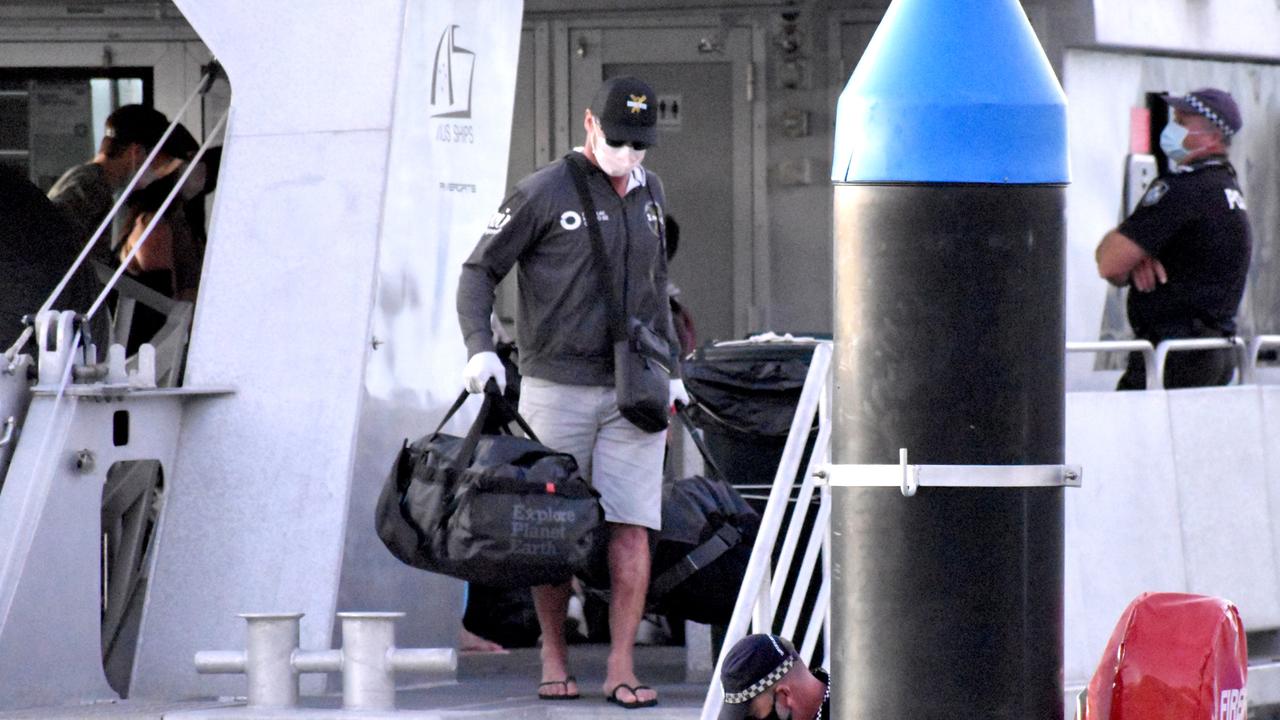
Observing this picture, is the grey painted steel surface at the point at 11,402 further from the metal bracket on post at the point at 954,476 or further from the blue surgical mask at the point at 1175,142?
the blue surgical mask at the point at 1175,142

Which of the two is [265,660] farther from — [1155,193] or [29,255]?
[1155,193]

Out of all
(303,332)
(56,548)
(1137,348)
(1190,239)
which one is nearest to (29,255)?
(303,332)

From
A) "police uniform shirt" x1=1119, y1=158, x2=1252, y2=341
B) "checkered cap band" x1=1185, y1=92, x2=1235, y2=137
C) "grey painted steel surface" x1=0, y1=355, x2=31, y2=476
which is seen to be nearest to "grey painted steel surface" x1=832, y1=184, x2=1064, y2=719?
"grey painted steel surface" x1=0, y1=355, x2=31, y2=476

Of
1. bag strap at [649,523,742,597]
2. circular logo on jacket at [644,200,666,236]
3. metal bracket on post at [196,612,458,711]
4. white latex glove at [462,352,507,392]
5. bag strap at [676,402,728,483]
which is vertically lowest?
metal bracket on post at [196,612,458,711]

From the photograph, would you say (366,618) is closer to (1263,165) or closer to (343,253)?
(343,253)

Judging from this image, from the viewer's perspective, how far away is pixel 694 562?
7035 millimetres

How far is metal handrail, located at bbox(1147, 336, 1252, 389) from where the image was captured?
8047 mm

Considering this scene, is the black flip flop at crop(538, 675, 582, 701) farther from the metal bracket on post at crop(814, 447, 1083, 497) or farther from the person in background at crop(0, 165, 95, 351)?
the metal bracket on post at crop(814, 447, 1083, 497)

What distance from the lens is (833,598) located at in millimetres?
3816

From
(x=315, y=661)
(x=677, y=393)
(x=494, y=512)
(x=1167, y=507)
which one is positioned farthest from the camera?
(x=1167, y=507)

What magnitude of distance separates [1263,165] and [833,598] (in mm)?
7817

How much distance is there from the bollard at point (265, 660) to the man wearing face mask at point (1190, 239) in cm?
397

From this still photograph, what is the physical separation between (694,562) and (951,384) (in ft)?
11.5

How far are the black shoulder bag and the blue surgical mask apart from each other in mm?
3177
